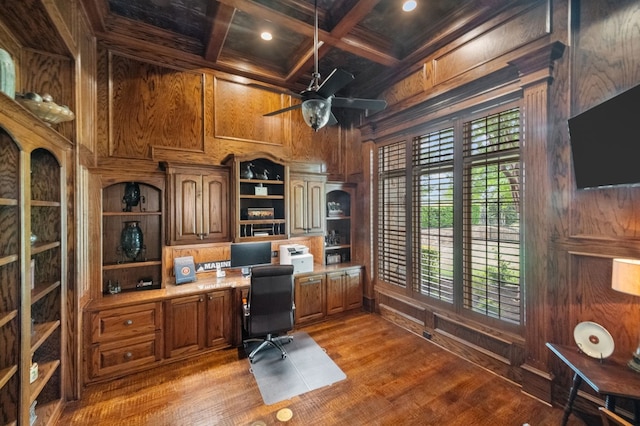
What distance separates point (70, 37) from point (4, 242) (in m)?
1.83

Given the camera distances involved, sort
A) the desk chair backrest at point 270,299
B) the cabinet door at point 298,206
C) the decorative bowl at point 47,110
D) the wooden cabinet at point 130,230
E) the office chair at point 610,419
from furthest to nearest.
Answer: the cabinet door at point 298,206 → the wooden cabinet at point 130,230 → the desk chair backrest at point 270,299 → the decorative bowl at point 47,110 → the office chair at point 610,419

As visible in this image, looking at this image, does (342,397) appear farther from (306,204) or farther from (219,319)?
(306,204)

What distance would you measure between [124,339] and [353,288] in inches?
122

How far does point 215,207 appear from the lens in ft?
11.7

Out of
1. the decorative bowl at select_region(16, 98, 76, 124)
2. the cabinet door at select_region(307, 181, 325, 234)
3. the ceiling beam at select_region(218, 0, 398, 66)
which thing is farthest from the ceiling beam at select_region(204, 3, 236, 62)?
the cabinet door at select_region(307, 181, 325, 234)

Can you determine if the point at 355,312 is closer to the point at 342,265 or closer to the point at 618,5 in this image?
the point at 342,265

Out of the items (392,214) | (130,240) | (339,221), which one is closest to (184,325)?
(130,240)

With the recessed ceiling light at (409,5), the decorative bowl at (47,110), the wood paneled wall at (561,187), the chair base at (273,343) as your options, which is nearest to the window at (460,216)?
the wood paneled wall at (561,187)

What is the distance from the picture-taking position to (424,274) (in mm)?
3625

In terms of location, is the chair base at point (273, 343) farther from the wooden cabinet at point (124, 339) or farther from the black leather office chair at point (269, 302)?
the wooden cabinet at point (124, 339)

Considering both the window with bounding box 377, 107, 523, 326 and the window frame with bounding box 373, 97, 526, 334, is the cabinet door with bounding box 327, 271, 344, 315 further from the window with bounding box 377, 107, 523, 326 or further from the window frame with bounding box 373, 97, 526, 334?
the window with bounding box 377, 107, 523, 326

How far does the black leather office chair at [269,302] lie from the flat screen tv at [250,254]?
834 millimetres

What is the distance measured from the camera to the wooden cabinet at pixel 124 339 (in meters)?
2.68

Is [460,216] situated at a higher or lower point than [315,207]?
lower
